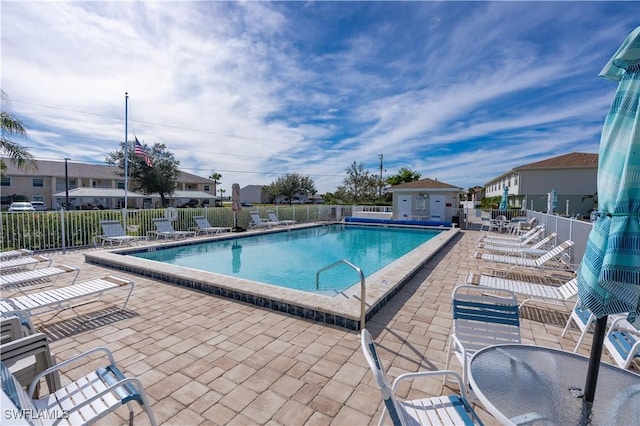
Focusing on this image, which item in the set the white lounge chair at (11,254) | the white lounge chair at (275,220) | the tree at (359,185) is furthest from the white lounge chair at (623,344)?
the tree at (359,185)

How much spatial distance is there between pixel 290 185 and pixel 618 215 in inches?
1849

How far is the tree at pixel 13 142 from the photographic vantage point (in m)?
11.3

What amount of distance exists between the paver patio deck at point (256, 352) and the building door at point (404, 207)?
1535 centimetres

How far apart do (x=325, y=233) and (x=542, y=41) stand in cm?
1146

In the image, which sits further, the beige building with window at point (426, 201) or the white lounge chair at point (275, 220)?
the beige building with window at point (426, 201)

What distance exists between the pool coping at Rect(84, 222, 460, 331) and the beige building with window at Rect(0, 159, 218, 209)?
1069 inches

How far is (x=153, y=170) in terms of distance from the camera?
94.5ft

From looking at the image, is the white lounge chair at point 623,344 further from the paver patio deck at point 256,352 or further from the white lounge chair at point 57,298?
the white lounge chair at point 57,298

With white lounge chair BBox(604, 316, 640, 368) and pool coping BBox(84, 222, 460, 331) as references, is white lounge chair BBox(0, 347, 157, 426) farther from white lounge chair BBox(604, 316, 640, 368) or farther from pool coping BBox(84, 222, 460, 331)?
white lounge chair BBox(604, 316, 640, 368)

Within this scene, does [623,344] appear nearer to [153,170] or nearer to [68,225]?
[68,225]

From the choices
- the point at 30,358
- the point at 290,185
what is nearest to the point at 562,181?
the point at 30,358

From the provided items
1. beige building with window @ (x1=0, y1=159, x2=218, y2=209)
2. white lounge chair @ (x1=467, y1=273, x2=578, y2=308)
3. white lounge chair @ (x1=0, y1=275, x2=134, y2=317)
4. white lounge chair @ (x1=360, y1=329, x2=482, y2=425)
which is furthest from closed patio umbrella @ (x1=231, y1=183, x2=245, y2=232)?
beige building with window @ (x1=0, y1=159, x2=218, y2=209)

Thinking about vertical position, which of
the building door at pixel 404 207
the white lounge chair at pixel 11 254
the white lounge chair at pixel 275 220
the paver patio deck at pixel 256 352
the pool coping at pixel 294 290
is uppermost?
the building door at pixel 404 207

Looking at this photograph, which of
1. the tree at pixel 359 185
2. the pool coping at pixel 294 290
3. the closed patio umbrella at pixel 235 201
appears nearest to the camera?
the pool coping at pixel 294 290
